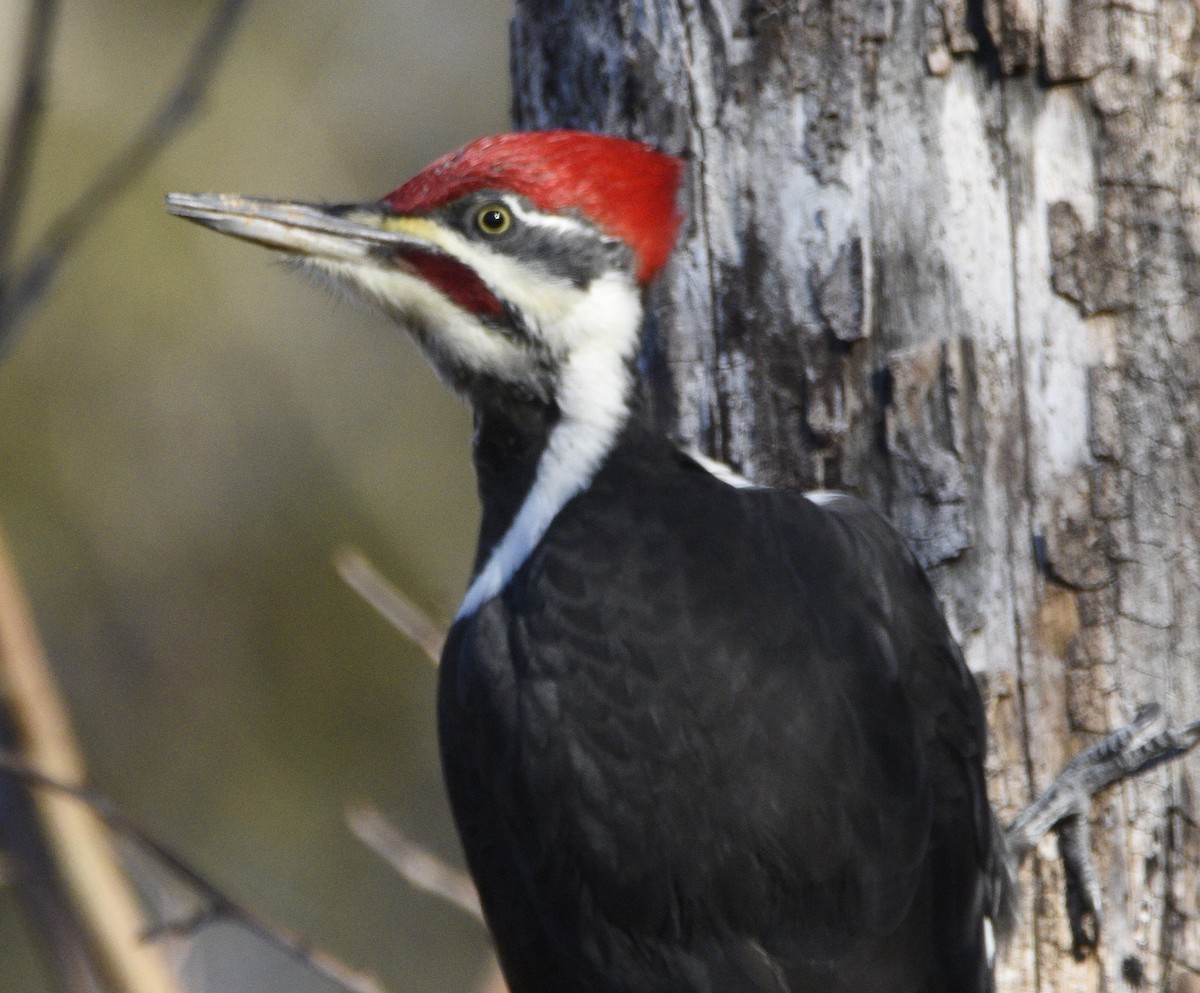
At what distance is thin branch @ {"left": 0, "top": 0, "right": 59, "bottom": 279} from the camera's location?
193 centimetres

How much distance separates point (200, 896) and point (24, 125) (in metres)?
1.12

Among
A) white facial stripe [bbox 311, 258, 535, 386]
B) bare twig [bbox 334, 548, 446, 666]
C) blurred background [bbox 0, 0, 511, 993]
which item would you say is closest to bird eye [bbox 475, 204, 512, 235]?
white facial stripe [bbox 311, 258, 535, 386]

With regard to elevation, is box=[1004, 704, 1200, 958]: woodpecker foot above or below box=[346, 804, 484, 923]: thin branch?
above

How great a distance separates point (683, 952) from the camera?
88.0 inches

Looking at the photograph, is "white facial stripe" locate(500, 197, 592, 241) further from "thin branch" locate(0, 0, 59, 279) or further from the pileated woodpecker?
"thin branch" locate(0, 0, 59, 279)

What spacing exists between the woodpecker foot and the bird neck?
85 cm

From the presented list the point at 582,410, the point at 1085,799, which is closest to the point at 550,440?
the point at 582,410

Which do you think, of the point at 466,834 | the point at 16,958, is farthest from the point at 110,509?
the point at 466,834

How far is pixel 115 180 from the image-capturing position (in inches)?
89.4

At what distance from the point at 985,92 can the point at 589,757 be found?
44.6 inches

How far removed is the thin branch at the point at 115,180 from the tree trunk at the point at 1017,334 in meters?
0.72

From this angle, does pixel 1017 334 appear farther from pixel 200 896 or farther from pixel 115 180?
pixel 200 896

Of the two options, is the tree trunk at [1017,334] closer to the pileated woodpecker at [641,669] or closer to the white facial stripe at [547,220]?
the pileated woodpecker at [641,669]

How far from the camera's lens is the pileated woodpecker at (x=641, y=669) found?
2.22 m
